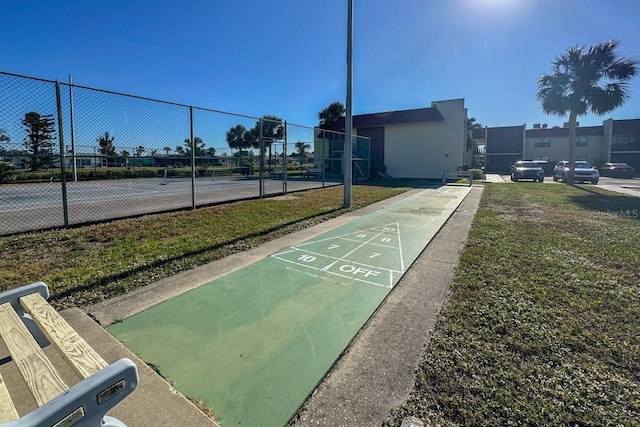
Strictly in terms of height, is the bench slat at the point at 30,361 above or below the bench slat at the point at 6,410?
above

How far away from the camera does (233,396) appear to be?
211 cm

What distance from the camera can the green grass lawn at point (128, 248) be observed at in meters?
3.80

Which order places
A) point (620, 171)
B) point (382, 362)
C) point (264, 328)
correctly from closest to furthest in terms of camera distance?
point (382, 362), point (264, 328), point (620, 171)

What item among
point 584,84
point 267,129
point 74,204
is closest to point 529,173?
point 584,84

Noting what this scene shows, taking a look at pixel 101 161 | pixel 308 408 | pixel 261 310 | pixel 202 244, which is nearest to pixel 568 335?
pixel 308 408

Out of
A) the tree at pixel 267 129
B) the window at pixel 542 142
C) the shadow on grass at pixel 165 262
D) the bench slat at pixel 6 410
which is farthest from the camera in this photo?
the window at pixel 542 142

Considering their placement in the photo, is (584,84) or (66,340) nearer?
(66,340)

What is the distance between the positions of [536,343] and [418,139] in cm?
2518

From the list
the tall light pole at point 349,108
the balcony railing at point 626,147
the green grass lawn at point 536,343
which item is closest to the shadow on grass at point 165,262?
the tall light pole at point 349,108

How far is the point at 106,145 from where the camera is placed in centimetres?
809

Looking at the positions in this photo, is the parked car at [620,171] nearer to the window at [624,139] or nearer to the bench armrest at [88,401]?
the window at [624,139]

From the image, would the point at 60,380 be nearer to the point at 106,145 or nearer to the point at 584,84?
the point at 106,145

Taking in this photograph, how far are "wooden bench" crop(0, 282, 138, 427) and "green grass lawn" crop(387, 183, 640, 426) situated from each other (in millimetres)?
1525

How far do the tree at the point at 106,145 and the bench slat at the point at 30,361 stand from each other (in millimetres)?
6859
